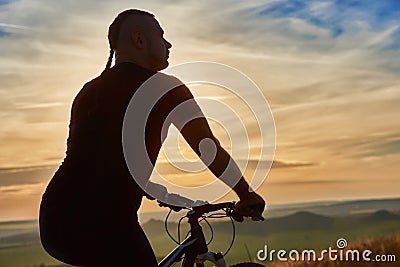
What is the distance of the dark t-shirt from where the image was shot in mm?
1903

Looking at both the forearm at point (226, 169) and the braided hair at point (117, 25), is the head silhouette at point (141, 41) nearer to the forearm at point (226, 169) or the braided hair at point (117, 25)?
the braided hair at point (117, 25)

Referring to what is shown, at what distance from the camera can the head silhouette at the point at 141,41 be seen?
206 centimetres

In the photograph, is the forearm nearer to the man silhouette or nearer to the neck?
the man silhouette

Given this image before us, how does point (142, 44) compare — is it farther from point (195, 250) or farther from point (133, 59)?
point (195, 250)

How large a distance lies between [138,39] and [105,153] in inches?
15.2

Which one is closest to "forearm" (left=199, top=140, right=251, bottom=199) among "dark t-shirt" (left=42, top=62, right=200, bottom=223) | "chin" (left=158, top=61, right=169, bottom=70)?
"dark t-shirt" (left=42, top=62, right=200, bottom=223)

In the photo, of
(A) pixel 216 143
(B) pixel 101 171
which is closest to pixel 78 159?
(B) pixel 101 171

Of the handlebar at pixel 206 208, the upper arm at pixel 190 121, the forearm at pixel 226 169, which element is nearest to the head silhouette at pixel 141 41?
the upper arm at pixel 190 121

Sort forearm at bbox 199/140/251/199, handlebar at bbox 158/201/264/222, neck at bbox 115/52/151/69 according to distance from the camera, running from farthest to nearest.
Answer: handlebar at bbox 158/201/264/222
neck at bbox 115/52/151/69
forearm at bbox 199/140/251/199

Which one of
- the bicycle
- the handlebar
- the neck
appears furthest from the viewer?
the bicycle

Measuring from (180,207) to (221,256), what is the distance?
13.0 inches

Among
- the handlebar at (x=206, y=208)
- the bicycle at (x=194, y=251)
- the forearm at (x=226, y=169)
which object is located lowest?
the bicycle at (x=194, y=251)

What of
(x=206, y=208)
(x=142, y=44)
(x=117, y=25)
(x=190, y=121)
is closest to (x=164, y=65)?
(x=142, y=44)

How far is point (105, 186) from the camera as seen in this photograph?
189cm
